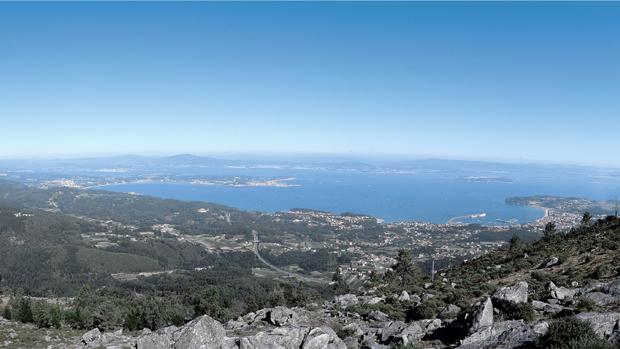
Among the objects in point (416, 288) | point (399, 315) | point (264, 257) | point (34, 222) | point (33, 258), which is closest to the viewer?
point (399, 315)

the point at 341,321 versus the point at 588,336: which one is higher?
the point at 588,336

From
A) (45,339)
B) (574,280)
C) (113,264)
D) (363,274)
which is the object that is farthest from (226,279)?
(574,280)

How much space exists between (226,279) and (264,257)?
35.1 meters

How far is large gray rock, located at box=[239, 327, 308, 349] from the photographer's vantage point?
1711 centimetres

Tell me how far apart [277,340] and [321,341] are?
76.5 inches

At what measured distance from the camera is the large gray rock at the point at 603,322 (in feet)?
43.6

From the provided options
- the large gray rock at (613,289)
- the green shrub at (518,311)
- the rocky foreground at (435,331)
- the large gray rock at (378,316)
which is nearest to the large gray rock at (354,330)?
the rocky foreground at (435,331)

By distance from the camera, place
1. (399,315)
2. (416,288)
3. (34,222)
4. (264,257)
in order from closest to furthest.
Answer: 1. (399,315)
2. (416,288)
3. (264,257)
4. (34,222)

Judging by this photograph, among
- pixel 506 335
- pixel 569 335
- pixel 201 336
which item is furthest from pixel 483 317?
pixel 201 336

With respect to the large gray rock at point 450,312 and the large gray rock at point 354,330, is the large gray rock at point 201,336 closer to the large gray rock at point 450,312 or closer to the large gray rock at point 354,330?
the large gray rock at point 354,330

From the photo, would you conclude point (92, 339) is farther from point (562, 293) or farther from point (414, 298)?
Answer: point (562, 293)

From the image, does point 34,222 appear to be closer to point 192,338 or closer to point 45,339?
point 45,339

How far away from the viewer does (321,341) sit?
55.7ft

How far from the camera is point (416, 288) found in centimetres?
3027
